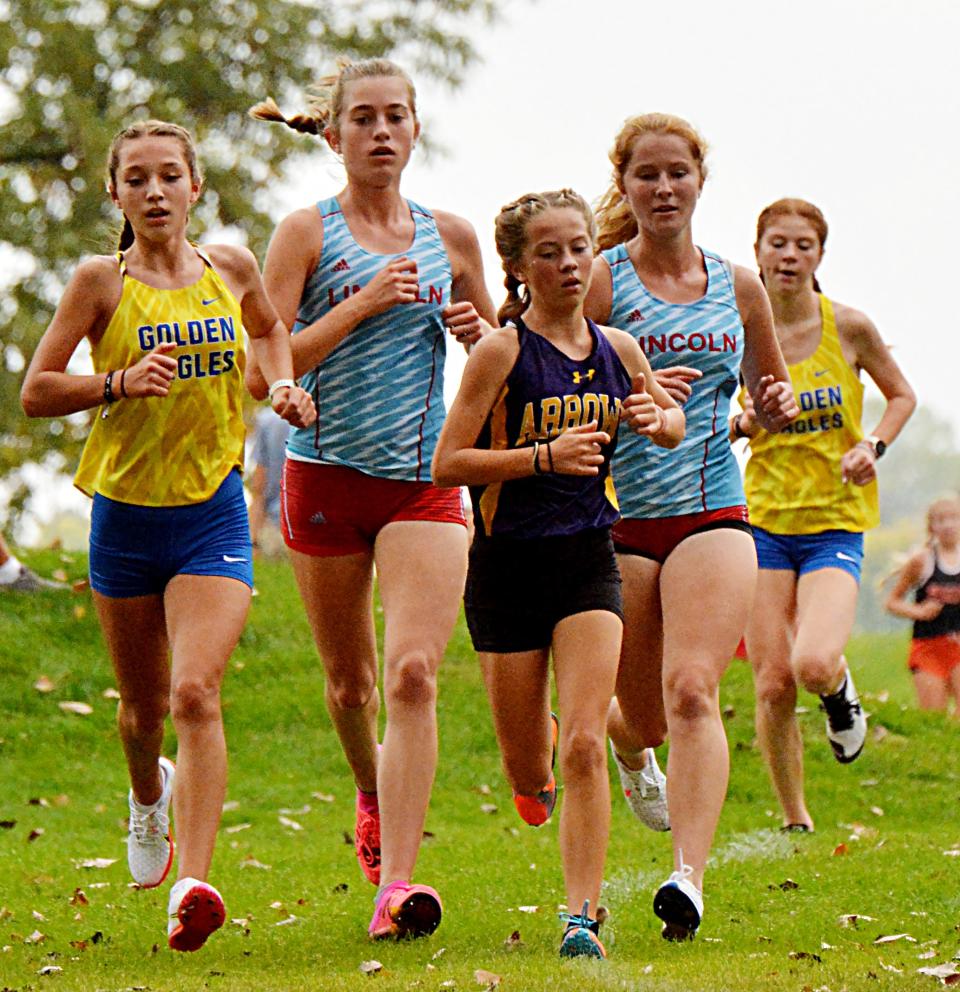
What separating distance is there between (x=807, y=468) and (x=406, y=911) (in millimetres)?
3786

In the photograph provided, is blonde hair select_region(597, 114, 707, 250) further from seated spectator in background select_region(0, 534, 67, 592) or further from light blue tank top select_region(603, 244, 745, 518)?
seated spectator in background select_region(0, 534, 67, 592)

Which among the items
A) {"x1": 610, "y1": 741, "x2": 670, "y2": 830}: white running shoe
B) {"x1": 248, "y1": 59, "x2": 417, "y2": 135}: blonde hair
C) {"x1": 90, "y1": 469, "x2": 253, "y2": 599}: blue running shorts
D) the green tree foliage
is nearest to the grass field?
{"x1": 610, "y1": 741, "x2": 670, "y2": 830}: white running shoe

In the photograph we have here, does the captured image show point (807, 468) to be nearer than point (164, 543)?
No

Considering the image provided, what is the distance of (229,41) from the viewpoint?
76.4 feet

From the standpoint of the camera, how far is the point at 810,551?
893 centimetres

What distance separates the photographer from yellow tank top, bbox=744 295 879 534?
891cm

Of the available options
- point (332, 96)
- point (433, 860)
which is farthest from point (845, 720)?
point (332, 96)

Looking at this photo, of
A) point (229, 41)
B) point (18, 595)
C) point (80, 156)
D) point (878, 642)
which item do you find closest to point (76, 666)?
point (18, 595)

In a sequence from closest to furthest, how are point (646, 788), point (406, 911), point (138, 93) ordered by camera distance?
point (406, 911) < point (646, 788) < point (138, 93)

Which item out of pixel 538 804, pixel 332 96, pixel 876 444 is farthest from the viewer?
pixel 876 444

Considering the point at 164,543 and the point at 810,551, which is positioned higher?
the point at 164,543

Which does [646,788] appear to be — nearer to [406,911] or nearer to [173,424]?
[406,911]

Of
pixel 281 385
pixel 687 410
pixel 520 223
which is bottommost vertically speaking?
pixel 687 410

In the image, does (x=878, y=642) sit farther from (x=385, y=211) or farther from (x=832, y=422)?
(x=385, y=211)
